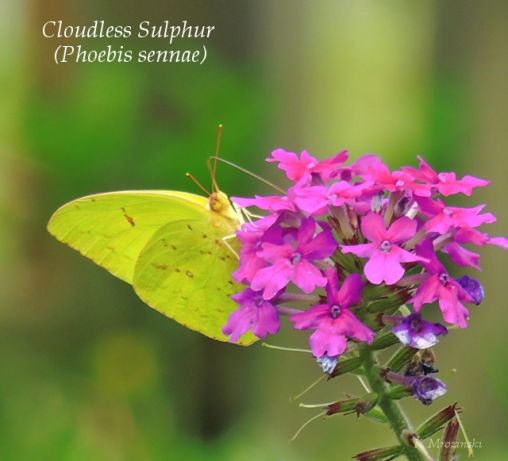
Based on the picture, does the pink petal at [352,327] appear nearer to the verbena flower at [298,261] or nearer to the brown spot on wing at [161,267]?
the verbena flower at [298,261]

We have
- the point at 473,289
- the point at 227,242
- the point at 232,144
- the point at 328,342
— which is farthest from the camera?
the point at 232,144

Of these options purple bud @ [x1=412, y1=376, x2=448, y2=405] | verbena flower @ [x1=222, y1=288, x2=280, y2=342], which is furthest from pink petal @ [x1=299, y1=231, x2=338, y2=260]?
purple bud @ [x1=412, y1=376, x2=448, y2=405]

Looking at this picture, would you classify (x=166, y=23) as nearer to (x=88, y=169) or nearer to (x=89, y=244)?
(x=88, y=169)

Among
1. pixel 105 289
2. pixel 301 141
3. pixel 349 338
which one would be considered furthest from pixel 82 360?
pixel 349 338

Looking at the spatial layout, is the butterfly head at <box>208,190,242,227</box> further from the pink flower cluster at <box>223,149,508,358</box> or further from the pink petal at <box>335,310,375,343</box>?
the pink petal at <box>335,310,375,343</box>

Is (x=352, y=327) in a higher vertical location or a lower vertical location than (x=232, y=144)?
lower

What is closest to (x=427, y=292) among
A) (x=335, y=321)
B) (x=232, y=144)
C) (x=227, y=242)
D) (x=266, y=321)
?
(x=335, y=321)

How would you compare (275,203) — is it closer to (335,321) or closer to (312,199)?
(312,199)
